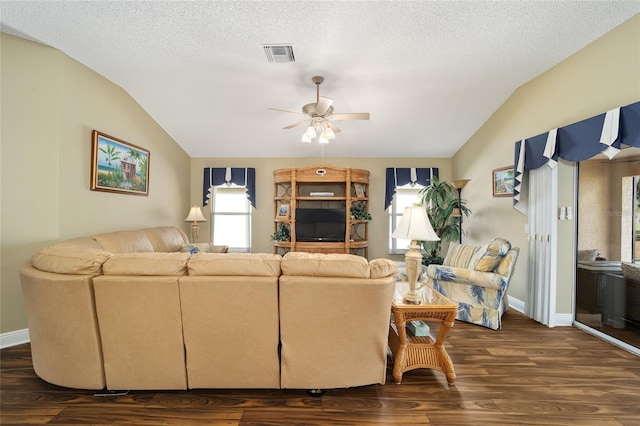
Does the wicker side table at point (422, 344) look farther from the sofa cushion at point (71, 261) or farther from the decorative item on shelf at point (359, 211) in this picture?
the decorative item on shelf at point (359, 211)

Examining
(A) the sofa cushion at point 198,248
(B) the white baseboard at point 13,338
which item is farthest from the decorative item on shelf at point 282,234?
(B) the white baseboard at point 13,338

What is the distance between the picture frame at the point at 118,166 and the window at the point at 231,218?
1.74 m

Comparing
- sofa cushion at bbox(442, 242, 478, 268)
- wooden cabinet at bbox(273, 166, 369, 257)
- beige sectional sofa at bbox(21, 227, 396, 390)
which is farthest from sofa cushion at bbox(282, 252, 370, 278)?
wooden cabinet at bbox(273, 166, 369, 257)

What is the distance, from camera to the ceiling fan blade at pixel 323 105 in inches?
115

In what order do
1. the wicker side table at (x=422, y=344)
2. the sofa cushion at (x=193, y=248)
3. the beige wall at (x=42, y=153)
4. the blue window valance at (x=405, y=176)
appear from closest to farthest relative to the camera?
the wicker side table at (x=422, y=344) < the beige wall at (x=42, y=153) < the sofa cushion at (x=193, y=248) < the blue window valance at (x=405, y=176)

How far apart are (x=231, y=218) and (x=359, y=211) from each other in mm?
2729

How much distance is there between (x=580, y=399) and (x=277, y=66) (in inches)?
156

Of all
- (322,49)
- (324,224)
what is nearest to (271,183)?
(324,224)

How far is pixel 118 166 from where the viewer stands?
12.0 ft

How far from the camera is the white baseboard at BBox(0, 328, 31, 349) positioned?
256cm

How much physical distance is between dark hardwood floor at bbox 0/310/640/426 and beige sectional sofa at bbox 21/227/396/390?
99mm

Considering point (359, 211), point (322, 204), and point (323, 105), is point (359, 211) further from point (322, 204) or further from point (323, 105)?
point (323, 105)

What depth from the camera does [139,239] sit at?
11.7 ft

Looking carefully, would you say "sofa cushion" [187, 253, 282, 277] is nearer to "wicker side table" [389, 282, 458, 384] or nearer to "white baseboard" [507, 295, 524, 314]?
"wicker side table" [389, 282, 458, 384]
